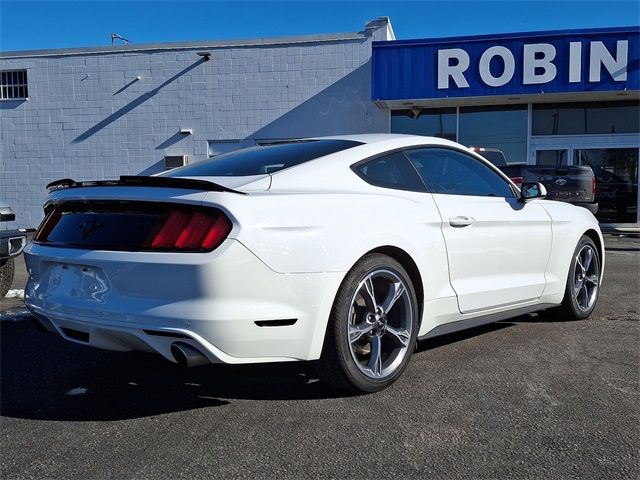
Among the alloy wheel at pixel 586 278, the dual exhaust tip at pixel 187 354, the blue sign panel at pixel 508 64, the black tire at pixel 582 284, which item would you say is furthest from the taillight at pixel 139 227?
the blue sign panel at pixel 508 64

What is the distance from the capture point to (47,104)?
17.7m

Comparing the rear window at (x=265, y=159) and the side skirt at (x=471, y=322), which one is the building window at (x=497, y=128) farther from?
the rear window at (x=265, y=159)

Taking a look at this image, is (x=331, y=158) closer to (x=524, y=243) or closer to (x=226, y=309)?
(x=226, y=309)

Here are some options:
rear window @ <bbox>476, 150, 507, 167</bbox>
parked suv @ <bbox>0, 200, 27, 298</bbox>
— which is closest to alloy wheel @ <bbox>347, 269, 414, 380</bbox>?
parked suv @ <bbox>0, 200, 27, 298</bbox>

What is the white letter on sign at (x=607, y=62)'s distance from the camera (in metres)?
14.2

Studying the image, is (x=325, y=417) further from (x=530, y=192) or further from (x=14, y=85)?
(x=14, y=85)

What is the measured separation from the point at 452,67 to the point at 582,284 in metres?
10.8

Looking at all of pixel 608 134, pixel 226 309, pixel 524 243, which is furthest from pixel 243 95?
pixel 226 309

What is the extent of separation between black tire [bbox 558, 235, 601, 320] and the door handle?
A: 156 cm

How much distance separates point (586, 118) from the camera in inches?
643

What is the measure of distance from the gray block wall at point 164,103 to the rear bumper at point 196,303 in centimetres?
1382

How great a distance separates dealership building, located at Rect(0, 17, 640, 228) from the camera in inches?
574

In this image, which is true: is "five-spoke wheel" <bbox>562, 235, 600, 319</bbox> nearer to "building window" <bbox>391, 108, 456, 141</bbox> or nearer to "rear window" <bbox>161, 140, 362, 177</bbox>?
"rear window" <bbox>161, 140, 362, 177</bbox>

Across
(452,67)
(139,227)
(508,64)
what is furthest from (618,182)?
(139,227)
